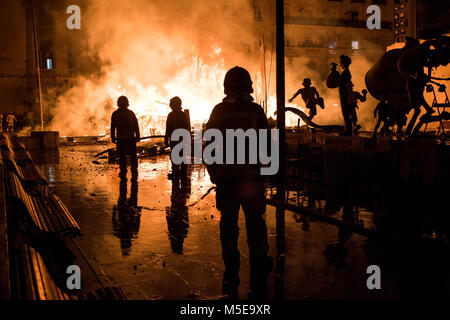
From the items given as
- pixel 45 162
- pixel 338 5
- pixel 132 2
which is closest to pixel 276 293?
pixel 45 162

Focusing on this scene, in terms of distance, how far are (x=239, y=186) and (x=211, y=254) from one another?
1.03 m

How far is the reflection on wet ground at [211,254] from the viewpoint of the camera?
13.8 feet

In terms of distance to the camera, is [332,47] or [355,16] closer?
[332,47]

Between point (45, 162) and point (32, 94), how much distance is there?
2803 cm

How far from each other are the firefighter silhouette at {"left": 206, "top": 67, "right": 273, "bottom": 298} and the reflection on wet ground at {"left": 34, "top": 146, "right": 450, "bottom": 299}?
17 centimetres

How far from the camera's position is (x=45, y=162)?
16.4m

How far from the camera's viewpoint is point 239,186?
4.63 meters

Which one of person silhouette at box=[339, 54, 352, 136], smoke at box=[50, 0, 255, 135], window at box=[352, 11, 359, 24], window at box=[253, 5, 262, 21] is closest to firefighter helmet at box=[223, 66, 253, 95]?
person silhouette at box=[339, 54, 352, 136]

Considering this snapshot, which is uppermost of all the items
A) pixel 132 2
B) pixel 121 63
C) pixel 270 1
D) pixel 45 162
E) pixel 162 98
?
pixel 270 1
